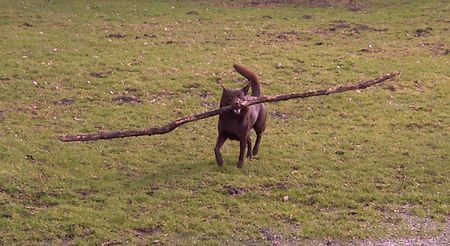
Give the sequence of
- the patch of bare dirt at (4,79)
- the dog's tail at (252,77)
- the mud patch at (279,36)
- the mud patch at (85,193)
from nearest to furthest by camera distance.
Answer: the mud patch at (85,193)
the dog's tail at (252,77)
the patch of bare dirt at (4,79)
the mud patch at (279,36)

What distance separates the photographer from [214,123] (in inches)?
508

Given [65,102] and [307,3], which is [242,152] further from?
[307,3]

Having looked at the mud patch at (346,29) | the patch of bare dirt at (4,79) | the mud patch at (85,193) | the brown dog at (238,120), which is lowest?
the mud patch at (346,29)

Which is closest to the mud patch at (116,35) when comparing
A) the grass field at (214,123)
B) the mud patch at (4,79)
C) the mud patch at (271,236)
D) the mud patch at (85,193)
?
the grass field at (214,123)

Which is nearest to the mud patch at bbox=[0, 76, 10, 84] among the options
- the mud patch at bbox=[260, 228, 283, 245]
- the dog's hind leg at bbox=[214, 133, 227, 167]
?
the dog's hind leg at bbox=[214, 133, 227, 167]

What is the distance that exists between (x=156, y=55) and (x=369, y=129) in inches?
210

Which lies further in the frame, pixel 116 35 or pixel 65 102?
pixel 116 35

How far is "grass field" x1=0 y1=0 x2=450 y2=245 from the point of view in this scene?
916 cm

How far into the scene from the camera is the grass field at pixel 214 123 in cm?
916

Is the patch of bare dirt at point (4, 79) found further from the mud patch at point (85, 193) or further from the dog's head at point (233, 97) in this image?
the dog's head at point (233, 97)

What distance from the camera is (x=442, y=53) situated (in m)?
17.2

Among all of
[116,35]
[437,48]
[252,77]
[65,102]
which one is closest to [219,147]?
[252,77]

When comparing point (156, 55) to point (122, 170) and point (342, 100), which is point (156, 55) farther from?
point (122, 170)

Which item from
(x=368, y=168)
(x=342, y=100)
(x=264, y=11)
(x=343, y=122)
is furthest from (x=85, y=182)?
(x=264, y=11)
